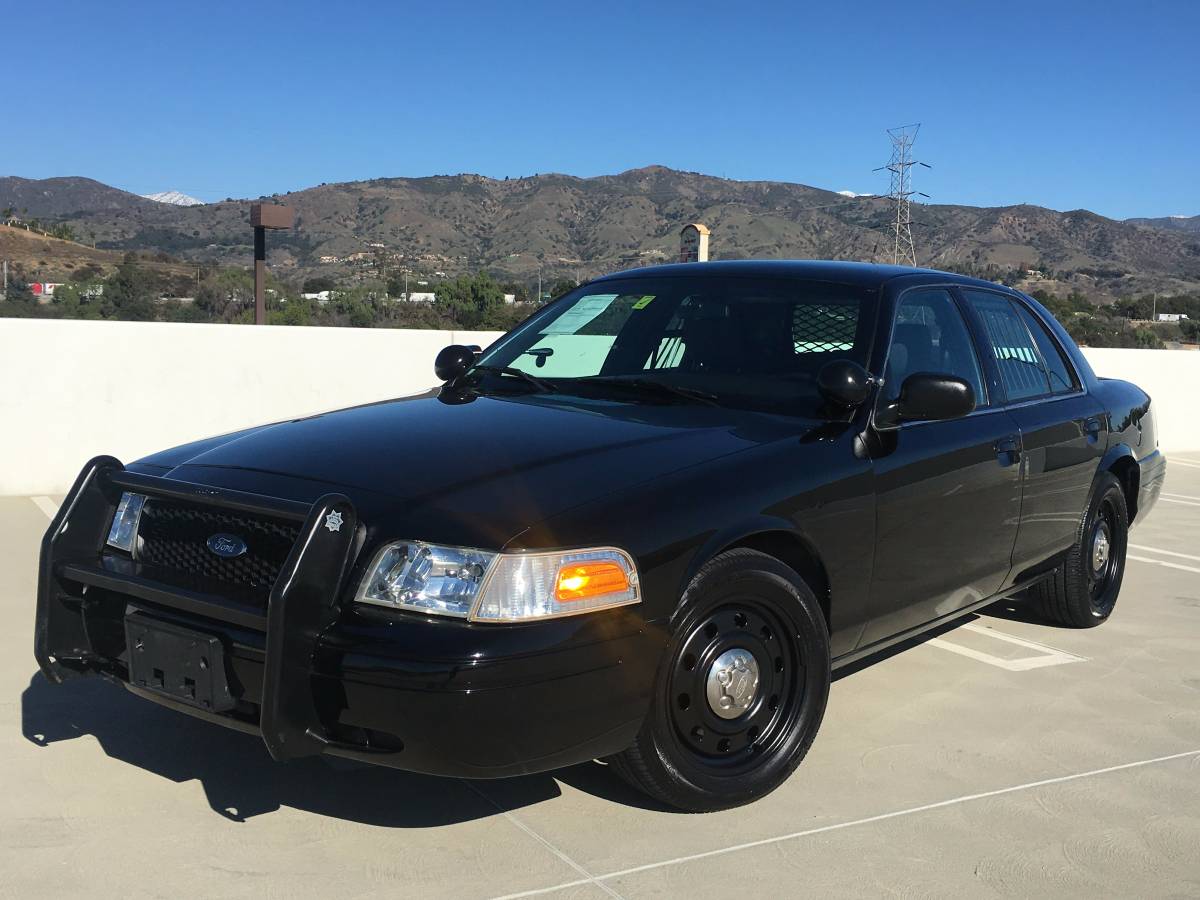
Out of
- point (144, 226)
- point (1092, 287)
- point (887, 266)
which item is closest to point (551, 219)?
point (144, 226)

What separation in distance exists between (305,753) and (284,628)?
324 millimetres

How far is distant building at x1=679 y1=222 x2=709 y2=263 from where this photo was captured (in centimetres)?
2050

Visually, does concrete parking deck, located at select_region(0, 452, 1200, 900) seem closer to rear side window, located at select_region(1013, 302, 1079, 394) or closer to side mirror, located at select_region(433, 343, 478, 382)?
rear side window, located at select_region(1013, 302, 1079, 394)

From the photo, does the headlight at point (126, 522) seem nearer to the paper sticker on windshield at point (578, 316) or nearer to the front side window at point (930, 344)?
the paper sticker on windshield at point (578, 316)

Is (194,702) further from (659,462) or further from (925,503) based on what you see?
(925,503)

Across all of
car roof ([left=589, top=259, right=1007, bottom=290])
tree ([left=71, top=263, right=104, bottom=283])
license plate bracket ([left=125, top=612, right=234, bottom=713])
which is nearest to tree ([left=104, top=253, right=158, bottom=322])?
tree ([left=71, top=263, right=104, bottom=283])

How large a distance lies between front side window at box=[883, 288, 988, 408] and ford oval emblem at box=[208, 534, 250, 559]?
2171 millimetres

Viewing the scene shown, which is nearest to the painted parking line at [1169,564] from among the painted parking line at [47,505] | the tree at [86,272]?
the painted parking line at [47,505]

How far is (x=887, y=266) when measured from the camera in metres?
4.69

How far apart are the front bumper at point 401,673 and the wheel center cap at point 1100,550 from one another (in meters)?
3.48

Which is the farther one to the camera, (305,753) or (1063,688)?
(1063,688)

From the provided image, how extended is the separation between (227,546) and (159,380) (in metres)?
6.66

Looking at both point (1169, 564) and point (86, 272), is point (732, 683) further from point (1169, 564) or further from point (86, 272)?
point (86, 272)

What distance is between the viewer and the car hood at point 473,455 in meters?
2.98
